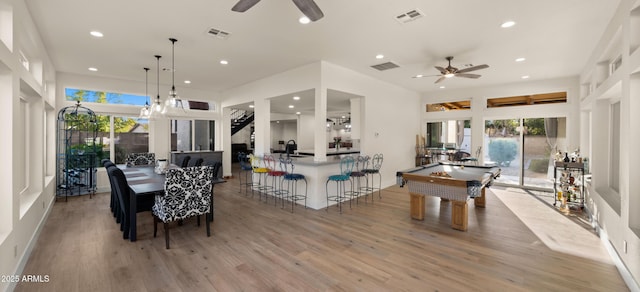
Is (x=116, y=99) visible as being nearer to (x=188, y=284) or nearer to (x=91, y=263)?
(x=91, y=263)

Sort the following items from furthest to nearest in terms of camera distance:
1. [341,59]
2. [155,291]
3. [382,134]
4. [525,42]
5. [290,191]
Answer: [382,134], [290,191], [341,59], [525,42], [155,291]

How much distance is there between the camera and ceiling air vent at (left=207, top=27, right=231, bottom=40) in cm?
381

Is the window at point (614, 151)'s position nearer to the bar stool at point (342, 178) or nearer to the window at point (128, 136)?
the bar stool at point (342, 178)

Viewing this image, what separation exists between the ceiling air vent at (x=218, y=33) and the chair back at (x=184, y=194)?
2.03 m

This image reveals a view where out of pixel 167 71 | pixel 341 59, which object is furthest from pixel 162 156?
pixel 341 59

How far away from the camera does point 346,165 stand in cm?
580

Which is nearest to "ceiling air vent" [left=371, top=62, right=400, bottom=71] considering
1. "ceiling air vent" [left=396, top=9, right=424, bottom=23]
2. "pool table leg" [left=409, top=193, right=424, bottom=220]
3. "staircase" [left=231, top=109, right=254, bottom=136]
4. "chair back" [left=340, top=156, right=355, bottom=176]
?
"ceiling air vent" [left=396, top=9, right=424, bottom=23]

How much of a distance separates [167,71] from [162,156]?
2.80 metres

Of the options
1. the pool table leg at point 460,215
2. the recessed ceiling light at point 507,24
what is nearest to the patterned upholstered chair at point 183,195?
the pool table leg at point 460,215

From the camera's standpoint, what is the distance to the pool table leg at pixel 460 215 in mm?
3902

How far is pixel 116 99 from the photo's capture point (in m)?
7.00

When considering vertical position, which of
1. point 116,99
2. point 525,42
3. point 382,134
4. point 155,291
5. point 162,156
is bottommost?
point 155,291

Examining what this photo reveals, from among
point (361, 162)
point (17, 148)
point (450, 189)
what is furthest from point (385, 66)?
point (17, 148)

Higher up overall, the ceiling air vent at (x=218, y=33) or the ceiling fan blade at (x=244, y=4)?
the ceiling air vent at (x=218, y=33)
